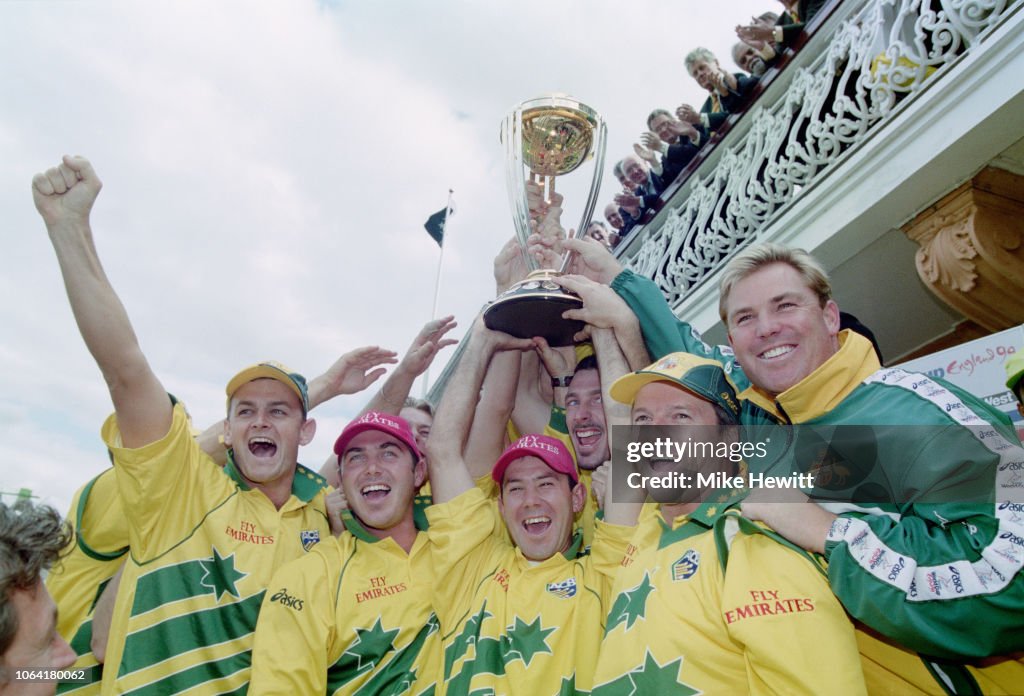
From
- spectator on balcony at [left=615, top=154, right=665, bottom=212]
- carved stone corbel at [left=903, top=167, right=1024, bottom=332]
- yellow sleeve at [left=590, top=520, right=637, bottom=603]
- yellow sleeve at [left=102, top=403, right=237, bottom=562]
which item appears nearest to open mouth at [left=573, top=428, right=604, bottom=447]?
yellow sleeve at [left=590, top=520, right=637, bottom=603]

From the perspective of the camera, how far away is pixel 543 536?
2641 mm

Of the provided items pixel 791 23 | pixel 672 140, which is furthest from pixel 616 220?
pixel 791 23

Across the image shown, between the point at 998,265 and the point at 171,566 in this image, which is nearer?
the point at 171,566

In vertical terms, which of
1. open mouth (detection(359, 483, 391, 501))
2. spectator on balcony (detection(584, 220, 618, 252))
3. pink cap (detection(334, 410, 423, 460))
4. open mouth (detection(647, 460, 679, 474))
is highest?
spectator on balcony (detection(584, 220, 618, 252))

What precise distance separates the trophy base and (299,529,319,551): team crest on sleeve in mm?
1246

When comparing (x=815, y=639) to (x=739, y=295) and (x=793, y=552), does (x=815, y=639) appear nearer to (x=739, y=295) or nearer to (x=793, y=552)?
(x=793, y=552)

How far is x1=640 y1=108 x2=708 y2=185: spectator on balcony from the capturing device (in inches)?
256

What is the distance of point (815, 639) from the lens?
60.1 inches

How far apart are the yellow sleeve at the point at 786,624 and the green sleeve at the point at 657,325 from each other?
48.1 inches

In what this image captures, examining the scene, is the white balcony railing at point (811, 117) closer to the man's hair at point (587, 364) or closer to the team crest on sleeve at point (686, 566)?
the man's hair at point (587, 364)

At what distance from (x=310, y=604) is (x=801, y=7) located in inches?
217

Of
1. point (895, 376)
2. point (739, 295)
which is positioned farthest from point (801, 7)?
point (895, 376)

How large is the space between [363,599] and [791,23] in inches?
205

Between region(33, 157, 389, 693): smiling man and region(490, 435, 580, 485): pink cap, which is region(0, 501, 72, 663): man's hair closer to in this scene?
region(33, 157, 389, 693): smiling man
